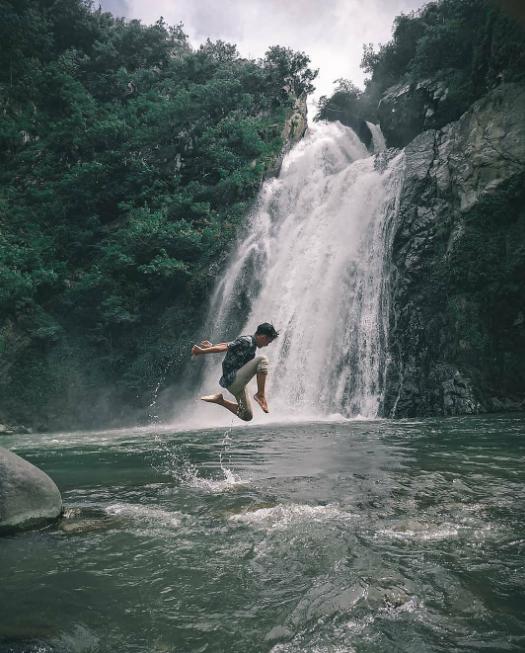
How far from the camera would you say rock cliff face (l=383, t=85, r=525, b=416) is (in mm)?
15109

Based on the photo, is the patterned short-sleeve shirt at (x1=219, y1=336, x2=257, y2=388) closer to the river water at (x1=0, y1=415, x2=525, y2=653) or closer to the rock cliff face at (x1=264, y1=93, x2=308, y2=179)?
the river water at (x1=0, y1=415, x2=525, y2=653)

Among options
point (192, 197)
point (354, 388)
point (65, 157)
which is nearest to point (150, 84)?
point (65, 157)

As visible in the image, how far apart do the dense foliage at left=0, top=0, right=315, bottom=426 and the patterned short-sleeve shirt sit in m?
16.1

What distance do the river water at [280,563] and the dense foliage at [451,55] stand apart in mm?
12418

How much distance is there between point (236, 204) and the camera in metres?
25.2

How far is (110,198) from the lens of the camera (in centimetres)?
2683

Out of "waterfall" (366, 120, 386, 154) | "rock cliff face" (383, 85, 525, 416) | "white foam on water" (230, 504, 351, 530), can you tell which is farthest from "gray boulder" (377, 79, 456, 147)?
"white foam on water" (230, 504, 351, 530)

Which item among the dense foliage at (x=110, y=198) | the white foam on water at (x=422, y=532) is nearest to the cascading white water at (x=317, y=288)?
the dense foliage at (x=110, y=198)

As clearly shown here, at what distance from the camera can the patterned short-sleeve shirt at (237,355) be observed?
274 inches

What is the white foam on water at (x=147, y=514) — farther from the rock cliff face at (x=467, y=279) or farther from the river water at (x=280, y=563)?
the rock cliff face at (x=467, y=279)

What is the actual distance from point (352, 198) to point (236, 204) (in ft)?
21.8

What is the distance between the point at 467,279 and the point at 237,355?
37.6ft

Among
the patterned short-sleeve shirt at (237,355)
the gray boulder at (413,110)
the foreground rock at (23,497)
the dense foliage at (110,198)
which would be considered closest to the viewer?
the foreground rock at (23,497)

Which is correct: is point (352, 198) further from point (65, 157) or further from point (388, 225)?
point (65, 157)
